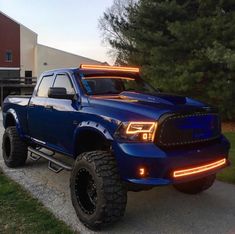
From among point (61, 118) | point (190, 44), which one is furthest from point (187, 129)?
point (190, 44)

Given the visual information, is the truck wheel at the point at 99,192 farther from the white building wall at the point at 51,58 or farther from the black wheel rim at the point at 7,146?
the white building wall at the point at 51,58

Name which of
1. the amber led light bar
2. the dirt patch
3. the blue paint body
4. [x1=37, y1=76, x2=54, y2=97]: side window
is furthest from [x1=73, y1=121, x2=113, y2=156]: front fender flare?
the dirt patch

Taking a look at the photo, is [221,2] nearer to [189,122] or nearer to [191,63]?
[191,63]

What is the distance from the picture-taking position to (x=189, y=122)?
469cm

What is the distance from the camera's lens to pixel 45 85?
6.78 m

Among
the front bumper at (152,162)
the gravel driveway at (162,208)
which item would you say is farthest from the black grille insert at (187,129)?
the gravel driveway at (162,208)

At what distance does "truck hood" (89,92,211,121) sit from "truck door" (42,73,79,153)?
434mm

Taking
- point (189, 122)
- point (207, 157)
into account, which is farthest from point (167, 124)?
point (207, 157)

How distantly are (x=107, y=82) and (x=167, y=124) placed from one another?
69.8 inches

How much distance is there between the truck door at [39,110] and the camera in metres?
6.39

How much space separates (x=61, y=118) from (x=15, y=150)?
2129 mm

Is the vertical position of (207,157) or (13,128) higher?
(207,157)

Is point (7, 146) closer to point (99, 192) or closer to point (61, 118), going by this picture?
point (61, 118)

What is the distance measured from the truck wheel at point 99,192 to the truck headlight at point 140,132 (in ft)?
1.29
